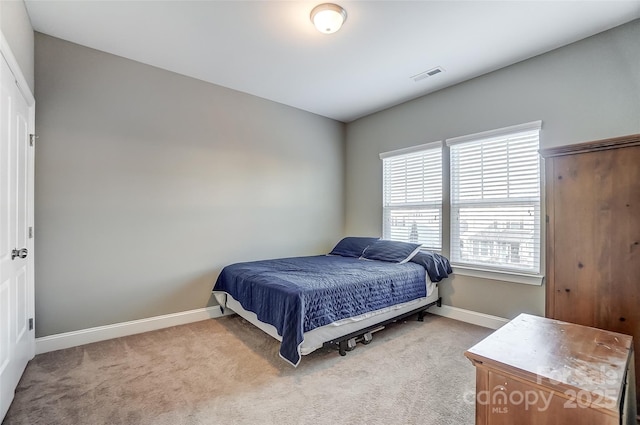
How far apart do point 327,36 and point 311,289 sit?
2171mm

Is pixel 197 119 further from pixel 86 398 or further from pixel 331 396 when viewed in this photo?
pixel 331 396

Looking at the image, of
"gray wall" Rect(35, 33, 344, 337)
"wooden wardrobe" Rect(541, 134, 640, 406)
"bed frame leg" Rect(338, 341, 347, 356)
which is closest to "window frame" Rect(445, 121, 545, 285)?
"wooden wardrobe" Rect(541, 134, 640, 406)

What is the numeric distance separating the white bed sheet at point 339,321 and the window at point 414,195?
742mm

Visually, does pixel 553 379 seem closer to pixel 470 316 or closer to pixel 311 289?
pixel 311 289

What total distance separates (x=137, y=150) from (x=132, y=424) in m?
2.41

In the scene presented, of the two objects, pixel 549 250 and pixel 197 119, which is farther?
pixel 197 119

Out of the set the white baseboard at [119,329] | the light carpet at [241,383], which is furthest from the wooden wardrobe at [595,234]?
the white baseboard at [119,329]

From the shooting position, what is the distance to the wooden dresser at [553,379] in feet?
3.32

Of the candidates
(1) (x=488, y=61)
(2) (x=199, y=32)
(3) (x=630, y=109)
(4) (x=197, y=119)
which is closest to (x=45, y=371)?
(4) (x=197, y=119)

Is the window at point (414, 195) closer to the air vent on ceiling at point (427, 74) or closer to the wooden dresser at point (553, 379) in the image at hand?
the air vent on ceiling at point (427, 74)

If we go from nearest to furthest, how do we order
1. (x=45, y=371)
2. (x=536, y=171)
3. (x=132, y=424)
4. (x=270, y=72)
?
(x=132, y=424)
(x=45, y=371)
(x=536, y=171)
(x=270, y=72)

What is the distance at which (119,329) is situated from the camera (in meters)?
2.82

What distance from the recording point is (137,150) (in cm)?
297

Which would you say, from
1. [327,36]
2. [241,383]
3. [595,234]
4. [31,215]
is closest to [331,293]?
[241,383]
